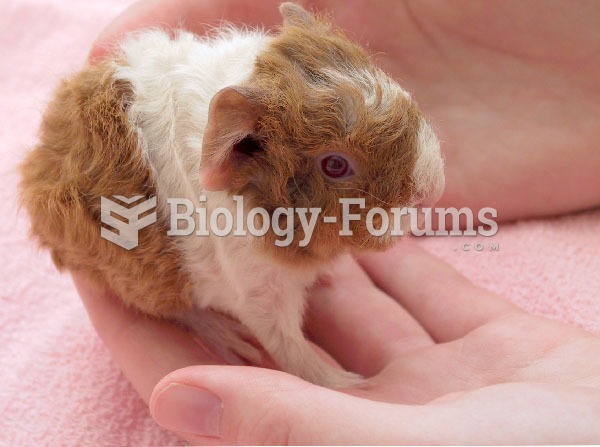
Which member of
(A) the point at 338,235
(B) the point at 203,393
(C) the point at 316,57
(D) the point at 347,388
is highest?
(C) the point at 316,57

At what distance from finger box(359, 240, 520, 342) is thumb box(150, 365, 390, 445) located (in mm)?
930

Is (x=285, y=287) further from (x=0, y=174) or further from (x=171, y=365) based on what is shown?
(x=0, y=174)

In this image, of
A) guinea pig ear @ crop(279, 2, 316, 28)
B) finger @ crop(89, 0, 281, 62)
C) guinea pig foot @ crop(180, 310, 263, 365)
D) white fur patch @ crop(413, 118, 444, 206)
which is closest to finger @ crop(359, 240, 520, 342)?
guinea pig foot @ crop(180, 310, 263, 365)

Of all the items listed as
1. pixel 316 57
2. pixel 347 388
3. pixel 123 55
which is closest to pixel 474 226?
pixel 347 388

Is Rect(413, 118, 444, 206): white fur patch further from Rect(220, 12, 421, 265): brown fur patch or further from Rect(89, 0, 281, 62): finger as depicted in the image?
Rect(89, 0, 281, 62): finger

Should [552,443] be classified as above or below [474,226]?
above

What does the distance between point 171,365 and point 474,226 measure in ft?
5.76

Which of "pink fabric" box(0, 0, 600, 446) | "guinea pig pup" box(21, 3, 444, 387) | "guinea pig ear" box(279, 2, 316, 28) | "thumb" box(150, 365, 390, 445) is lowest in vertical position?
"pink fabric" box(0, 0, 600, 446)

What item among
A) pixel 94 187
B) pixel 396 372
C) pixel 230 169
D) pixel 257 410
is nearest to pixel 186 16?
pixel 94 187

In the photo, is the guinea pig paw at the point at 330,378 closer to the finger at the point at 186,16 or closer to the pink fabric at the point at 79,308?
the pink fabric at the point at 79,308

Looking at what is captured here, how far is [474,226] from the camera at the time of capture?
10.1 feet

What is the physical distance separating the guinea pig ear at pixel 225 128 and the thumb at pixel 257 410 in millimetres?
515

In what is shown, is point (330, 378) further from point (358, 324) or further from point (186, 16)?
point (186, 16)

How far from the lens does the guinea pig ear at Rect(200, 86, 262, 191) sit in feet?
4.94
